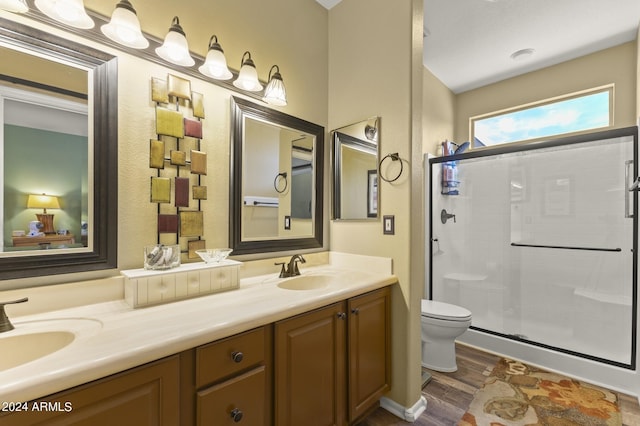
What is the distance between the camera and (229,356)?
1.01m

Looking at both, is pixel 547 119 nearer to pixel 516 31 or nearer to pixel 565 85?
pixel 565 85

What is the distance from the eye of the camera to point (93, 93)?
1.22 meters

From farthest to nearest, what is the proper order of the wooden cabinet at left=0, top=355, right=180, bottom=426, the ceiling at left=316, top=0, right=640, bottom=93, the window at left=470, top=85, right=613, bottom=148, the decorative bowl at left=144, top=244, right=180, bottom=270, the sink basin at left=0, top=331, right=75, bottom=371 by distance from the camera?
the window at left=470, top=85, right=613, bottom=148 → the ceiling at left=316, top=0, right=640, bottom=93 → the decorative bowl at left=144, top=244, right=180, bottom=270 → the sink basin at left=0, top=331, right=75, bottom=371 → the wooden cabinet at left=0, top=355, right=180, bottom=426

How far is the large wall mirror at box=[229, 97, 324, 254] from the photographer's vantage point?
1.69 m

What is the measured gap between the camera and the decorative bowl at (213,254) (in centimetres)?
146

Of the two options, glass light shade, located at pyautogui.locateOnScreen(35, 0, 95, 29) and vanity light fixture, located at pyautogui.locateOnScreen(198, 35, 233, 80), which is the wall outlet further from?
glass light shade, located at pyautogui.locateOnScreen(35, 0, 95, 29)

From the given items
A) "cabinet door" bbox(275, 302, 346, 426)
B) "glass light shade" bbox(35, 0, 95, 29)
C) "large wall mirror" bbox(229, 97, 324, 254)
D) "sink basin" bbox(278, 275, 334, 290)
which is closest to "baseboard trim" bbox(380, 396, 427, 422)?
"cabinet door" bbox(275, 302, 346, 426)

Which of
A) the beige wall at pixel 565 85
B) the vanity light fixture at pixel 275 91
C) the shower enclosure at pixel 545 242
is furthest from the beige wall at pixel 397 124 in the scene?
the beige wall at pixel 565 85

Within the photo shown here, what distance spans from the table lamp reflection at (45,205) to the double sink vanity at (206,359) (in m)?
0.34

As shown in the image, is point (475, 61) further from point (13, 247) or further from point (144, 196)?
point (13, 247)

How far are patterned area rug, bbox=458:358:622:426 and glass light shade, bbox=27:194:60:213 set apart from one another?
239 cm

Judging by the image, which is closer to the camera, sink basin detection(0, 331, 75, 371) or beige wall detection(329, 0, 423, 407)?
sink basin detection(0, 331, 75, 371)

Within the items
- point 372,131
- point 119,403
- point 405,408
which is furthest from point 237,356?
point 372,131

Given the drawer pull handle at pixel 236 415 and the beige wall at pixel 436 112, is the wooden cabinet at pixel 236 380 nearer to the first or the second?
the drawer pull handle at pixel 236 415
